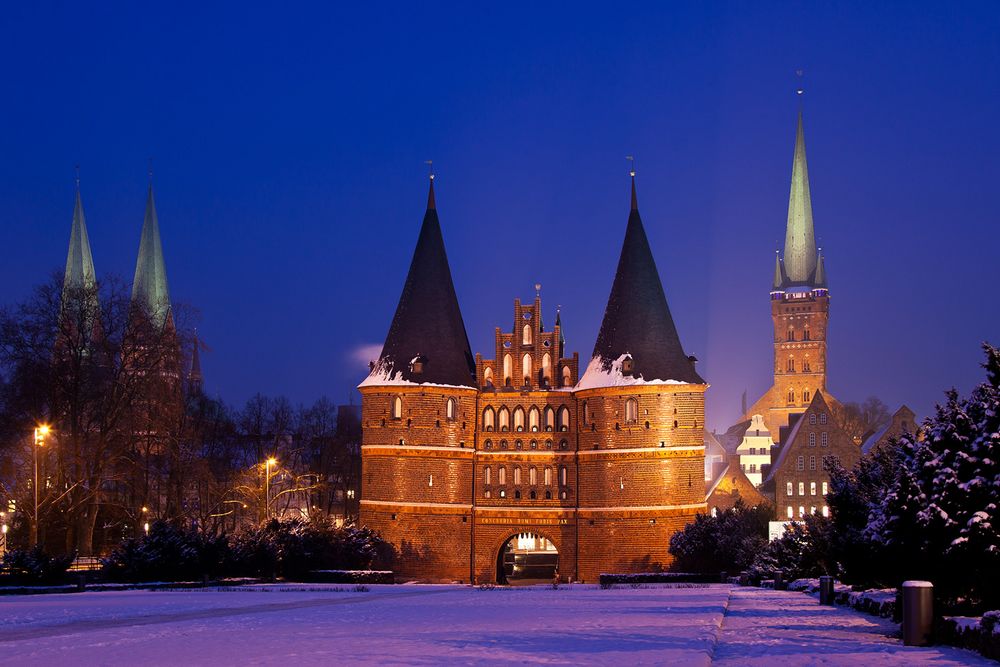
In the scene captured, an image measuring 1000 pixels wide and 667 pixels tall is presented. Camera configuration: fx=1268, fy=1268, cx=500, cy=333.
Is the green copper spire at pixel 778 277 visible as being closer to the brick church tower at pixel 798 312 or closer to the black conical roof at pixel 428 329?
the brick church tower at pixel 798 312

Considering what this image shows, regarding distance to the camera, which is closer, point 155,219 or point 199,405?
point 199,405

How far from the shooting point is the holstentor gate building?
6256 centimetres

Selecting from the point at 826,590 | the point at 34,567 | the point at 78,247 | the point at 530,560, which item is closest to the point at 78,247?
the point at 78,247

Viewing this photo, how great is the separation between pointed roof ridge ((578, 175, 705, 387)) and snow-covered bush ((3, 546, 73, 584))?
113ft

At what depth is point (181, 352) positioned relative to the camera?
5769 cm

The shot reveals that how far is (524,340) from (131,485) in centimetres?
2144

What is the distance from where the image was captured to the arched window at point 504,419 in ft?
220

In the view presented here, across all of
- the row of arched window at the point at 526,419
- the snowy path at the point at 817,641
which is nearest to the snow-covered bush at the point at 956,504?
the snowy path at the point at 817,641

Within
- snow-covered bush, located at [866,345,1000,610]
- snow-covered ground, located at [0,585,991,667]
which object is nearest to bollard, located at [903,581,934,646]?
snow-covered ground, located at [0,585,991,667]

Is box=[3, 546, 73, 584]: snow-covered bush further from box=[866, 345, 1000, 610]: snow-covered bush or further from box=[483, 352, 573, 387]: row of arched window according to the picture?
box=[483, 352, 573, 387]: row of arched window

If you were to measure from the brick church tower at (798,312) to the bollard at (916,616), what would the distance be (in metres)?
153

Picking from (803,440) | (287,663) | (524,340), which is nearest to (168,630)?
(287,663)

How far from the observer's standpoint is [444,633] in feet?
62.1

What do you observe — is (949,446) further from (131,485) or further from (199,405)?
(199,405)
